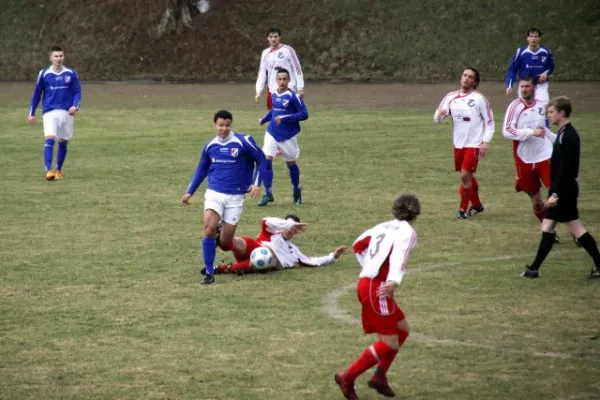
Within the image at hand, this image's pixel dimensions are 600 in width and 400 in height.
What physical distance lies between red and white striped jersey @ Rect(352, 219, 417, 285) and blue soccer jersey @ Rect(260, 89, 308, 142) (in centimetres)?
990

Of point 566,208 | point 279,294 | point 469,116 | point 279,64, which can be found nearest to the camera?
point 279,294

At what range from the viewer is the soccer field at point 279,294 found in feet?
28.8

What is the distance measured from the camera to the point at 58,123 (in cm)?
2147

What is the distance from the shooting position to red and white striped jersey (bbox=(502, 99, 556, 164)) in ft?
47.9

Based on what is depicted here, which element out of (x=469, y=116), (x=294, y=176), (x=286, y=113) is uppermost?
(x=469, y=116)

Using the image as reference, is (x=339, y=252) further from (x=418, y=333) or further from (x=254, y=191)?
(x=418, y=333)

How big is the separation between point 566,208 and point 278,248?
3.31 meters

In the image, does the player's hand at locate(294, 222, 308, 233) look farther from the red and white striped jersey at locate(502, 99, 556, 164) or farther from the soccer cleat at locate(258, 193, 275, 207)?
the soccer cleat at locate(258, 193, 275, 207)

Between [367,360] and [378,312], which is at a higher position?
[378,312]

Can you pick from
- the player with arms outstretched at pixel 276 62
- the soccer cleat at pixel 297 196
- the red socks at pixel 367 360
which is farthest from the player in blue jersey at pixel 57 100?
the red socks at pixel 367 360

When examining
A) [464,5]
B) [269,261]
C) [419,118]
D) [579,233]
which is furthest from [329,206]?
[464,5]

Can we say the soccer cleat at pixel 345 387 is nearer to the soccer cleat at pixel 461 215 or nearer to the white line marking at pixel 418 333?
the white line marking at pixel 418 333

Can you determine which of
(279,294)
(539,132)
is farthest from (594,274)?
(279,294)

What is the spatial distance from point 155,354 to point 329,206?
8.48 metres
